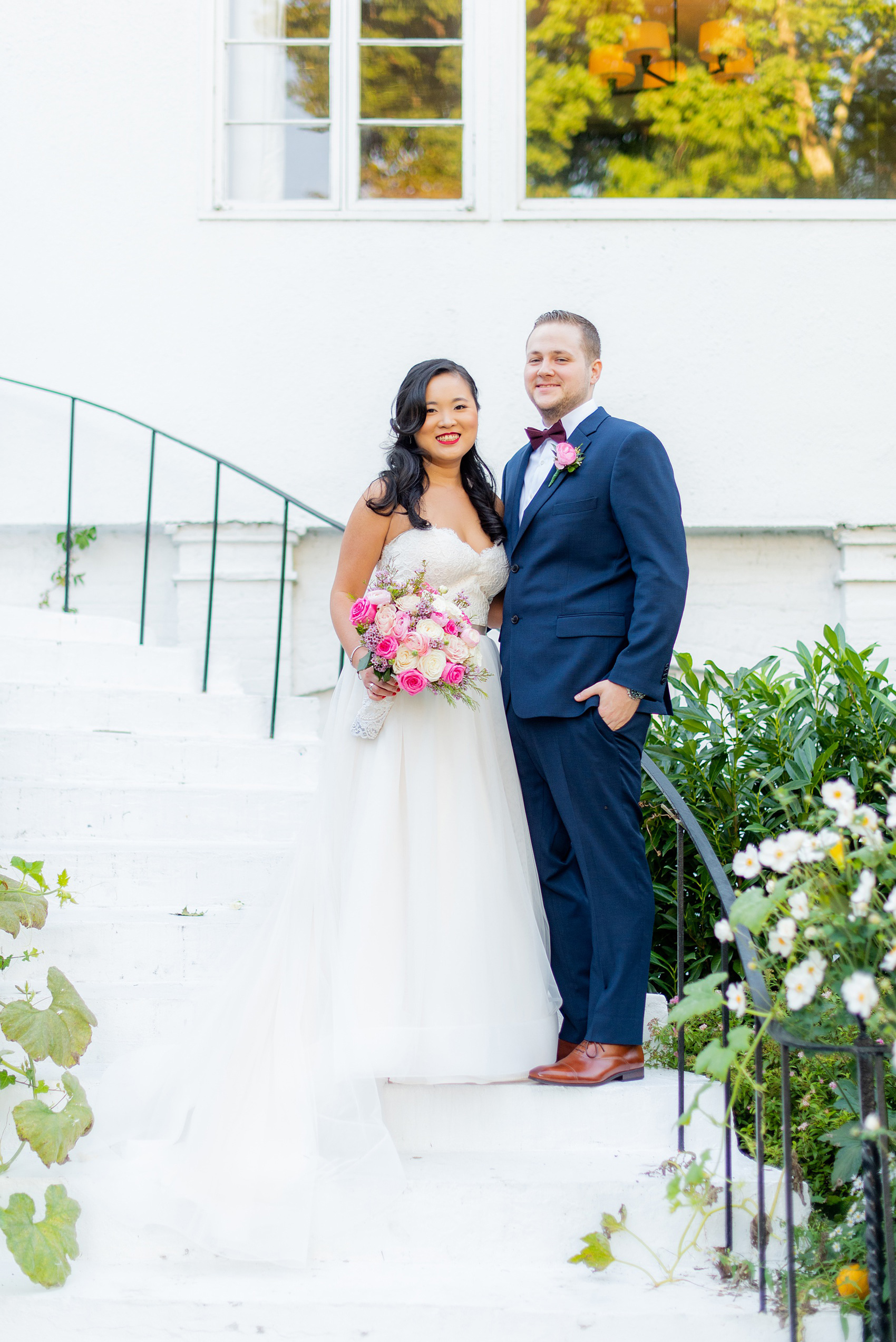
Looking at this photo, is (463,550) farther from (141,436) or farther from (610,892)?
(141,436)

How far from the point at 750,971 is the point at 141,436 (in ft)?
12.0

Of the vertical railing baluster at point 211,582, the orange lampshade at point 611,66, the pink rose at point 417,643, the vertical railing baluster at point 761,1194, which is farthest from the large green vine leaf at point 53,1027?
the orange lampshade at point 611,66

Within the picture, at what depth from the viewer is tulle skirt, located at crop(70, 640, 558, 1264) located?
7.75 feet

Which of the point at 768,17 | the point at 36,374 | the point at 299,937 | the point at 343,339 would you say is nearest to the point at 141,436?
the point at 36,374

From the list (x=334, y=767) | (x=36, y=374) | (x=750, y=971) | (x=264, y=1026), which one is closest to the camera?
(x=750, y=971)

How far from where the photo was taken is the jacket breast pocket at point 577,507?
277cm

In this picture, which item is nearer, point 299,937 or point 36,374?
point 299,937

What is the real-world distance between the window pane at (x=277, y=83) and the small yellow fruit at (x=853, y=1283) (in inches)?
193

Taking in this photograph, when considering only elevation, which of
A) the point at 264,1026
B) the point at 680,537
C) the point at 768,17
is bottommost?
the point at 264,1026

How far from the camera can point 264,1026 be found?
8.57ft

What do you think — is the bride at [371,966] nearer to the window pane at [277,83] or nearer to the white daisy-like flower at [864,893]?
the white daisy-like flower at [864,893]

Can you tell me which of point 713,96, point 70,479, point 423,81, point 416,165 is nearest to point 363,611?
point 70,479

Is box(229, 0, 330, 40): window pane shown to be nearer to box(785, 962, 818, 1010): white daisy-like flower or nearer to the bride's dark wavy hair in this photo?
the bride's dark wavy hair

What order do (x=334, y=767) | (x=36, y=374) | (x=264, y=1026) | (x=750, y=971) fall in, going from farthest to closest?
1. (x=36, y=374)
2. (x=334, y=767)
3. (x=264, y=1026)
4. (x=750, y=971)
